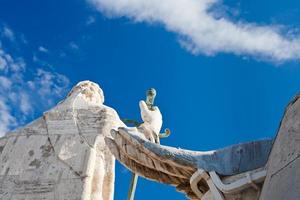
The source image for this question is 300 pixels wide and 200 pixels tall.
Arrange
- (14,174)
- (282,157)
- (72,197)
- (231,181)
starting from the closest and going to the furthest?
(282,157)
(231,181)
(72,197)
(14,174)

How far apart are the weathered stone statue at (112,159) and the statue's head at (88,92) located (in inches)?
0.7

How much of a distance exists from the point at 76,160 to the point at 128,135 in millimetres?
3160

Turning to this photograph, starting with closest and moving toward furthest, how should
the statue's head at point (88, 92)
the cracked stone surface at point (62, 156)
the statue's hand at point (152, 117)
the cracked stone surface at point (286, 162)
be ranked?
1. the cracked stone surface at point (286, 162)
2. the cracked stone surface at point (62, 156)
3. the statue's hand at point (152, 117)
4. the statue's head at point (88, 92)

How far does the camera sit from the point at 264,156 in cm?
538

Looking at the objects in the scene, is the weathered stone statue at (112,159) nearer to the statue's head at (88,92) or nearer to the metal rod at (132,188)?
the statue's head at (88,92)

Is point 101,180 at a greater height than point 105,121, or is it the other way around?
point 105,121

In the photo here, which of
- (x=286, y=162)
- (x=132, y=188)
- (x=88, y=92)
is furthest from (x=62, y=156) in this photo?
(x=286, y=162)

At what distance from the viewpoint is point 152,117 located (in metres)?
9.75

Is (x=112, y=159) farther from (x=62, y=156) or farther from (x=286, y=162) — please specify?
(x=286, y=162)

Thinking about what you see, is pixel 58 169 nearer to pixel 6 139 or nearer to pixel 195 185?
pixel 6 139

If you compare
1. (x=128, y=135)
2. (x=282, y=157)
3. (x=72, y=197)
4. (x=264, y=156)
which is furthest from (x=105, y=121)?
(x=282, y=157)

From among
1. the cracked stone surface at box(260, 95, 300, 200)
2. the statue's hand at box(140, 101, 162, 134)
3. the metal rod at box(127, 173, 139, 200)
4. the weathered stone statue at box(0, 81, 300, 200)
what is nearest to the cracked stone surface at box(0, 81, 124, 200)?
the weathered stone statue at box(0, 81, 300, 200)

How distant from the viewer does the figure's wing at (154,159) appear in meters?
5.46

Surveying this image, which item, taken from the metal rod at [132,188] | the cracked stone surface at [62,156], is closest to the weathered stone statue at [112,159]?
the cracked stone surface at [62,156]
